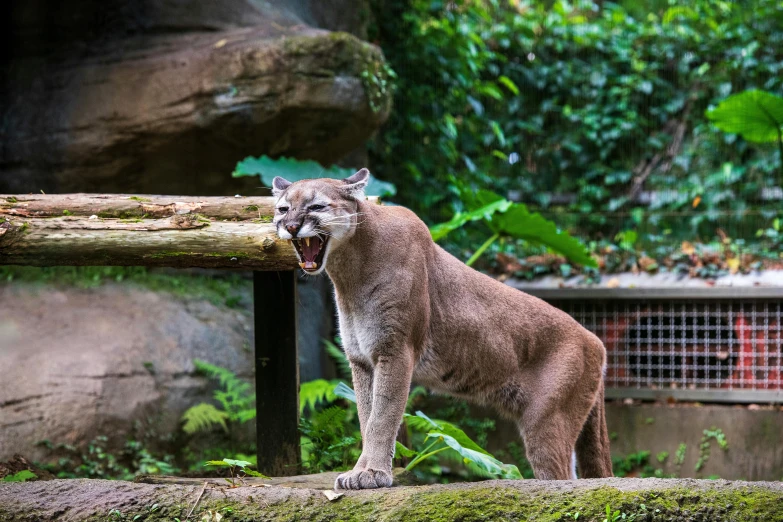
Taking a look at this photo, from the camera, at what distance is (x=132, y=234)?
4.26m

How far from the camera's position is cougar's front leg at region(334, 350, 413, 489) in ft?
11.8

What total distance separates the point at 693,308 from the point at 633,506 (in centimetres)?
459

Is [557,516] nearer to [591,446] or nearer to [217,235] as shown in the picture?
[591,446]

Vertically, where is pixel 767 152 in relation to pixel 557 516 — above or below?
above

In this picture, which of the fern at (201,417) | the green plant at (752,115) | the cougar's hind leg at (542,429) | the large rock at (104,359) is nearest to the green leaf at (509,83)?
the green plant at (752,115)

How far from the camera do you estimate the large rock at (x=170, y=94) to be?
684 cm

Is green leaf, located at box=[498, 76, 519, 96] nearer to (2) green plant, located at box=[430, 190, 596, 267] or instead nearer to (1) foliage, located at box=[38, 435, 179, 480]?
(2) green plant, located at box=[430, 190, 596, 267]

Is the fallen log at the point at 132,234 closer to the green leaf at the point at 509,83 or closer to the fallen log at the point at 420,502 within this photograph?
the fallen log at the point at 420,502

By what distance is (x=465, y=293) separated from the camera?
4.44 meters

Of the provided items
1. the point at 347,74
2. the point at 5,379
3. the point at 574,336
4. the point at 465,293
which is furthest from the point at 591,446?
the point at 5,379

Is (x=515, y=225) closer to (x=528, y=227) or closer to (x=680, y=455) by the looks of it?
(x=528, y=227)

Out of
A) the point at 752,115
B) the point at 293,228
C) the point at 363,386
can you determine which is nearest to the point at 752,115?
the point at 752,115

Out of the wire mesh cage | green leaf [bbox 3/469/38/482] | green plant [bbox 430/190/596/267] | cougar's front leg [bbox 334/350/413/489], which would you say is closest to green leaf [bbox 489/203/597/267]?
green plant [bbox 430/190/596/267]

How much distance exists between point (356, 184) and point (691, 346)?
461 cm
